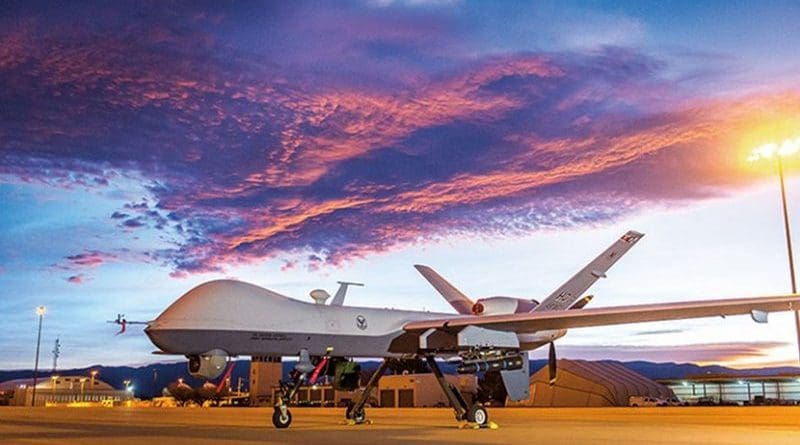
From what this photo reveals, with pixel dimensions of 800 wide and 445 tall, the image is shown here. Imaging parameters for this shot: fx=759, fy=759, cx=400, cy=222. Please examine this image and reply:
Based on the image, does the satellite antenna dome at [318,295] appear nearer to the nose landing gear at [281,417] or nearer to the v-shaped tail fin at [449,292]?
the nose landing gear at [281,417]

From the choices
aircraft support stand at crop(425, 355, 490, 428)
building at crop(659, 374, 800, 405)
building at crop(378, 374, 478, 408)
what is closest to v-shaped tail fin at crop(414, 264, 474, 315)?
aircraft support stand at crop(425, 355, 490, 428)

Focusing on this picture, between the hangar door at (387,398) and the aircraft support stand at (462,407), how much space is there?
195ft

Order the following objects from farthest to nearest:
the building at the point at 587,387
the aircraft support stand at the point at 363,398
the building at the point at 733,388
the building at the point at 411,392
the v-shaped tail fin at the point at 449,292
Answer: the building at the point at 733,388 < the building at the point at 411,392 < the building at the point at 587,387 < the v-shaped tail fin at the point at 449,292 < the aircraft support stand at the point at 363,398

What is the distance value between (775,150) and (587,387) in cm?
4477

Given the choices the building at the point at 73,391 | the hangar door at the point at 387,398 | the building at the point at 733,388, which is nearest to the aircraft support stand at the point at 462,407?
the hangar door at the point at 387,398

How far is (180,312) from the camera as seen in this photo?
1889 centimetres

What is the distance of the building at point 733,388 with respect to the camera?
8600 cm

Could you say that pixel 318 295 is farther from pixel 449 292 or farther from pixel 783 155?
pixel 783 155

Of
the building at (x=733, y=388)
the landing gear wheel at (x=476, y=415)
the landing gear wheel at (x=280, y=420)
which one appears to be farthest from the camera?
the building at (x=733, y=388)

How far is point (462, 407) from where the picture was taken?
22.8m

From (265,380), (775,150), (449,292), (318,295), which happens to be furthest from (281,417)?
(265,380)

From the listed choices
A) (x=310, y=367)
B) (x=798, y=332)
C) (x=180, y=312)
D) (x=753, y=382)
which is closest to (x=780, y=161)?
(x=798, y=332)

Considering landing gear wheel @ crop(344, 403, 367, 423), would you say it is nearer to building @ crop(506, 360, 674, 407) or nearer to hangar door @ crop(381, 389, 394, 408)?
building @ crop(506, 360, 674, 407)

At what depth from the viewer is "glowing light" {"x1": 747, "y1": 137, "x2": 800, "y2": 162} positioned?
38.3 metres
